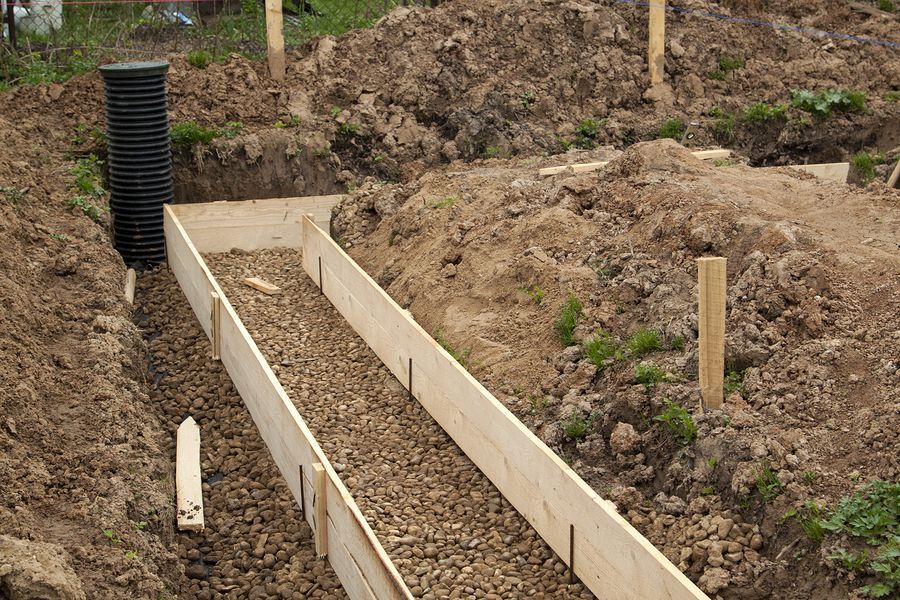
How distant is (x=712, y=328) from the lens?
17.5 ft

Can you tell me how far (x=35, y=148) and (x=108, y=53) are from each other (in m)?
2.63

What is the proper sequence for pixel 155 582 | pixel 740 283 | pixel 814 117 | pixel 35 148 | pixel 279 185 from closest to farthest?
pixel 155 582
pixel 740 283
pixel 35 148
pixel 279 185
pixel 814 117

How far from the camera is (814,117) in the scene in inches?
454

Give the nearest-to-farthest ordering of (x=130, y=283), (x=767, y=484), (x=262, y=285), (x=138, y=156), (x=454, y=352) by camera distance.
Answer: (x=767, y=484), (x=454, y=352), (x=130, y=283), (x=262, y=285), (x=138, y=156)

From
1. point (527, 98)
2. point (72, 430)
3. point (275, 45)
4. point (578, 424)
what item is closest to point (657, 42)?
point (527, 98)

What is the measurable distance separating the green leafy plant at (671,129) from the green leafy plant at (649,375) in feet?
19.8

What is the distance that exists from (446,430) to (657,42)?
693 centimetres

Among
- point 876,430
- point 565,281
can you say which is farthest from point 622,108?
point 876,430

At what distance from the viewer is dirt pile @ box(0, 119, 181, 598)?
427 cm

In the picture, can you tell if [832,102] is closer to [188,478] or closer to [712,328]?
[712,328]

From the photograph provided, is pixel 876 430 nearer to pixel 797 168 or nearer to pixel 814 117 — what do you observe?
pixel 797 168

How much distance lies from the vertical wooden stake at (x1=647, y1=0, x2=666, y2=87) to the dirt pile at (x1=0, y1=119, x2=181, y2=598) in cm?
662

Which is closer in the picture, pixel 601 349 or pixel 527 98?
pixel 601 349

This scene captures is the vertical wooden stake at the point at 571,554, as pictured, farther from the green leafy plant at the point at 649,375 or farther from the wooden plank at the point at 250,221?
the wooden plank at the point at 250,221
